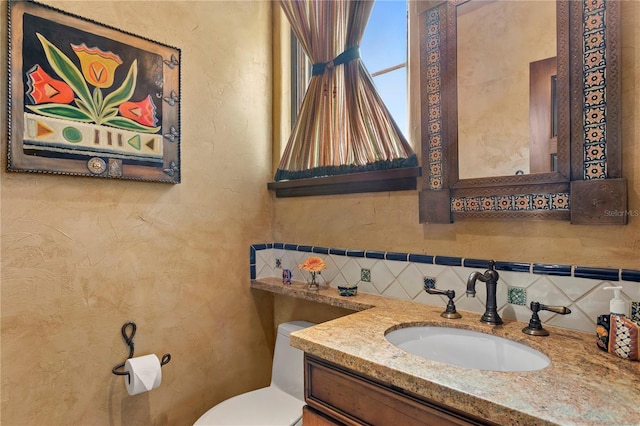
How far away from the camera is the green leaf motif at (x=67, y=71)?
1.24m

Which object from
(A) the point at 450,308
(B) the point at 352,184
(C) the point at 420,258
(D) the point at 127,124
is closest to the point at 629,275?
(A) the point at 450,308

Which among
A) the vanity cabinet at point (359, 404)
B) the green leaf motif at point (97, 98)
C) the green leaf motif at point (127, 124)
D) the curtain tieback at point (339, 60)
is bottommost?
the vanity cabinet at point (359, 404)

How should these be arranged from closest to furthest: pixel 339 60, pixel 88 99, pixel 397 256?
pixel 88 99, pixel 397 256, pixel 339 60

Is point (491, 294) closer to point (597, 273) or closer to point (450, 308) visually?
point (450, 308)

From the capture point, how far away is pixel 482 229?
1210 mm

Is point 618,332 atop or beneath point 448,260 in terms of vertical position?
beneath

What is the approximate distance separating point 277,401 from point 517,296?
1069mm

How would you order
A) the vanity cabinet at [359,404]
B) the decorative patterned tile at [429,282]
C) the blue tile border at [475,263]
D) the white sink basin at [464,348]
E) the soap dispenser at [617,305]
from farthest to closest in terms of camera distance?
the decorative patterned tile at [429,282] < the blue tile border at [475,263] < the white sink basin at [464,348] < the soap dispenser at [617,305] < the vanity cabinet at [359,404]

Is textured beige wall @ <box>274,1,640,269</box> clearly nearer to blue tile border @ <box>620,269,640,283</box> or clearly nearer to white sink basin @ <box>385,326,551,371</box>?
blue tile border @ <box>620,269,640,283</box>

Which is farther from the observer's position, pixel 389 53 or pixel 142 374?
pixel 389 53

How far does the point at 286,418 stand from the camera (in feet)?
4.56

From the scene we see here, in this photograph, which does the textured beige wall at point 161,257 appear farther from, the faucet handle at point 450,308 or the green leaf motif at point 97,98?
the faucet handle at point 450,308

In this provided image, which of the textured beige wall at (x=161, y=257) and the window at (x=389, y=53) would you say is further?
the window at (x=389, y=53)

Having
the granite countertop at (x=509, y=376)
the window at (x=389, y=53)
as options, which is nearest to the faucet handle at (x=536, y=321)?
the granite countertop at (x=509, y=376)
